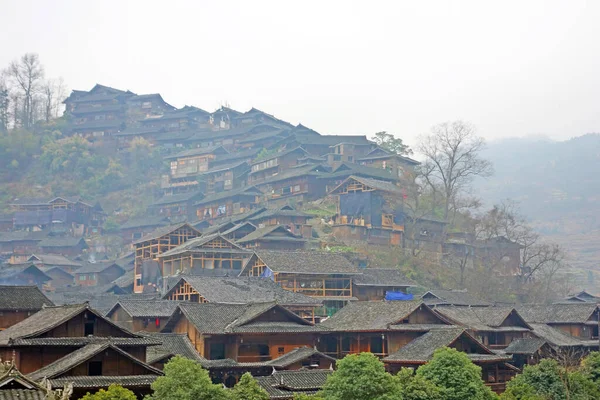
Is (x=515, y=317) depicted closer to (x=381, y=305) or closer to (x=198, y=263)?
(x=381, y=305)

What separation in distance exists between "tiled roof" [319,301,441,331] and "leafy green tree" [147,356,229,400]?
19356mm

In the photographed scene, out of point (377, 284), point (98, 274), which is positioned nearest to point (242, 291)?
point (377, 284)

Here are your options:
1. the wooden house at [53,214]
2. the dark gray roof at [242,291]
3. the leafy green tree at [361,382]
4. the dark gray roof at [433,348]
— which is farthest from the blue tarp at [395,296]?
the wooden house at [53,214]

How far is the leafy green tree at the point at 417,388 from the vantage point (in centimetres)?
3972

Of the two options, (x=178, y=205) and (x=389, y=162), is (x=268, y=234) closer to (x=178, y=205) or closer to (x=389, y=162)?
(x=389, y=162)

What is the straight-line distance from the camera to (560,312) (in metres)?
69.5

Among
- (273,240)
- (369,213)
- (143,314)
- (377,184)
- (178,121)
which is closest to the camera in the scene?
(143,314)

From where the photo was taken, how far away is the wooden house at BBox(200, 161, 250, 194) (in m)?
113

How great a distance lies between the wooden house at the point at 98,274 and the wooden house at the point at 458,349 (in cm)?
5029

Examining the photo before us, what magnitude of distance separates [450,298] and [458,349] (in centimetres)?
2144

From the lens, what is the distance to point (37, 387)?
2489cm

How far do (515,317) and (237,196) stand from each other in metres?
49.4

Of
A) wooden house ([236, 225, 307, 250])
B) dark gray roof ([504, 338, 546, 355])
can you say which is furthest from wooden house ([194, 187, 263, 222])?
dark gray roof ([504, 338, 546, 355])

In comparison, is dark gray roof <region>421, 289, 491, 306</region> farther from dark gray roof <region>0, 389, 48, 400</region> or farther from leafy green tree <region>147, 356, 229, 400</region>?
dark gray roof <region>0, 389, 48, 400</region>
